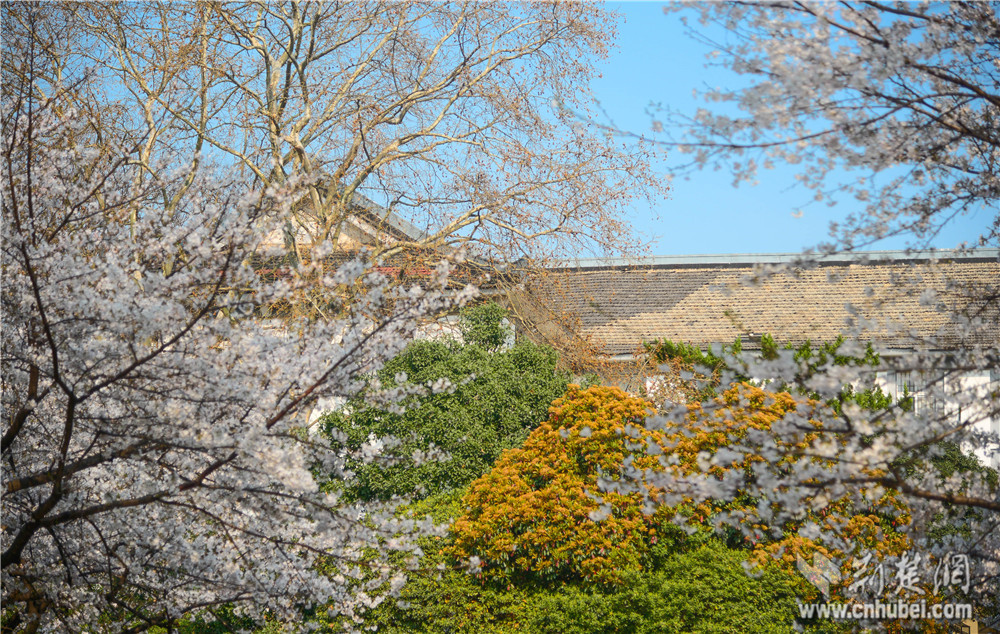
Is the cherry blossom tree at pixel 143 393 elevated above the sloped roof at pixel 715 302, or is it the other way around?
the sloped roof at pixel 715 302

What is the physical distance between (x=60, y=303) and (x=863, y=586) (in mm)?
5209

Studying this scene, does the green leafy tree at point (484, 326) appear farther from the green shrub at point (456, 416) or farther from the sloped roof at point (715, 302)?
the sloped roof at point (715, 302)

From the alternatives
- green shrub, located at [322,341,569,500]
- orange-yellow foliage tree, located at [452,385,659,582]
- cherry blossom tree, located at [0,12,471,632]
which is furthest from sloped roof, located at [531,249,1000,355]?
cherry blossom tree, located at [0,12,471,632]

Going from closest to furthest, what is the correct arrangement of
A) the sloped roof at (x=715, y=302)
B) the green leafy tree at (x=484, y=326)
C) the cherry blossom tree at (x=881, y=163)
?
Answer: the cherry blossom tree at (x=881, y=163) < the green leafy tree at (x=484, y=326) < the sloped roof at (x=715, y=302)

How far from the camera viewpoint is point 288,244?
36.6 ft

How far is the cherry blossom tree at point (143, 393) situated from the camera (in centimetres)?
311

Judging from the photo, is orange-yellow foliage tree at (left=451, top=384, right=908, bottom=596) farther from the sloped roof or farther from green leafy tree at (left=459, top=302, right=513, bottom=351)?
the sloped roof

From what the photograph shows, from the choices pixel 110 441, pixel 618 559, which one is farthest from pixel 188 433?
pixel 618 559

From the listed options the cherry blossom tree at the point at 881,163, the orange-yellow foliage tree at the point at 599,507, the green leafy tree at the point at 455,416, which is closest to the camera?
the cherry blossom tree at the point at 881,163

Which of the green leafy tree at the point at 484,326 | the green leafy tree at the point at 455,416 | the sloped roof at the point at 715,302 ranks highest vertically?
the sloped roof at the point at 715,302

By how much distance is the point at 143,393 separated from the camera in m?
3.29

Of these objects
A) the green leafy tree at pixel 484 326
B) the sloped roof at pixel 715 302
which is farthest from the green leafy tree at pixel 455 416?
the sloped roof at pixel 715 302

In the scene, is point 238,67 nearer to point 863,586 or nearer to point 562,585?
point 562,585

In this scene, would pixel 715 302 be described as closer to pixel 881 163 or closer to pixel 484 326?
pixel 484 326
